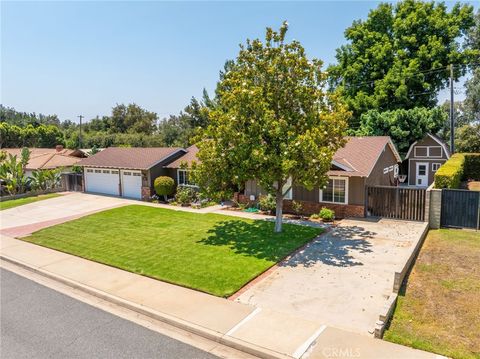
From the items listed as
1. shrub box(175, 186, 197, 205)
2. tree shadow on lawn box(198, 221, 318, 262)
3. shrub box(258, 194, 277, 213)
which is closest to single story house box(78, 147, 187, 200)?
shrub box(175, 186, 197, 205)

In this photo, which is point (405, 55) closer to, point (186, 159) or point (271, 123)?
point (186, 159)

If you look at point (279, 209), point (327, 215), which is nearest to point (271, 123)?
point (279, 209)

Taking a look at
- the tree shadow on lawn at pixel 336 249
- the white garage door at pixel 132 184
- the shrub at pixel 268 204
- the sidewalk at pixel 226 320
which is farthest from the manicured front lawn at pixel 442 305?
the white garage door at pixel 132 184

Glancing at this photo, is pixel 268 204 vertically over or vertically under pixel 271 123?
under

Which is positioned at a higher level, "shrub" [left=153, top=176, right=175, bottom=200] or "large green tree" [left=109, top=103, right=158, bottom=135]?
"large green tree" [left=109, top=103, right=158, bottom=135]

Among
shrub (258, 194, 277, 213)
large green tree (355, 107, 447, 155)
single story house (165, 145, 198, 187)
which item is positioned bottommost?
shrub (258, 194, 277, 213)

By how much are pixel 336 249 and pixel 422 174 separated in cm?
2038

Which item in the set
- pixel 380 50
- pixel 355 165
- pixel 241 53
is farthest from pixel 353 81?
pixel 241 53

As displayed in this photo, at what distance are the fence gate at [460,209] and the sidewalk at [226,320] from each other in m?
10.8

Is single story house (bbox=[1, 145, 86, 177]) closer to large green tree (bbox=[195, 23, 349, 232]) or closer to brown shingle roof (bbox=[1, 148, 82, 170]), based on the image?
brown shingle roof (bbox=[1, 148, 82, 170])

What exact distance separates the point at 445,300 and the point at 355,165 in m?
10.6

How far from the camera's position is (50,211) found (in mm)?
21750

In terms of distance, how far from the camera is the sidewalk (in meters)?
6.48

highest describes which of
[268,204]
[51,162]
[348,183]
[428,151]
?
[428,151]
